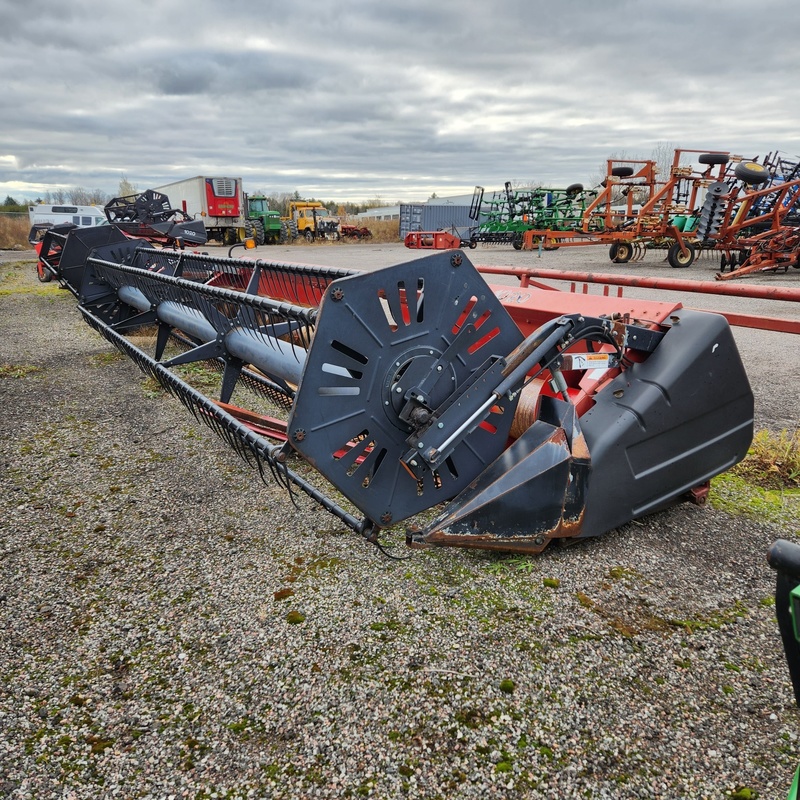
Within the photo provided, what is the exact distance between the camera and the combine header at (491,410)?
2.12 m

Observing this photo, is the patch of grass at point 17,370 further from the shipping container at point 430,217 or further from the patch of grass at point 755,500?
the shipping container at point 430,217

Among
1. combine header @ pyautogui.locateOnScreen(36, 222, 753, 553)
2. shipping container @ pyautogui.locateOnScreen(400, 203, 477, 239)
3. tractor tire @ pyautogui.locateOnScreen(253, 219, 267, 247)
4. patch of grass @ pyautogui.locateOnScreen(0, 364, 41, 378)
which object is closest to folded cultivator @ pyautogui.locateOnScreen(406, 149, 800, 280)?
combine header @ pyautogui.locateOnScreen(36, 222, 753, 553)

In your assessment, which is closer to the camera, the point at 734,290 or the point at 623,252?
the point at 734,290

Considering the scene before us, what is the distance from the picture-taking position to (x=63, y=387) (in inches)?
216

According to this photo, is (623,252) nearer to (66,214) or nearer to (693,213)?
(693,213)

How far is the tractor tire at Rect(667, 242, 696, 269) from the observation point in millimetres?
15625

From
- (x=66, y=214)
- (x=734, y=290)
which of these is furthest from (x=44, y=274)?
(x=734, y=290)

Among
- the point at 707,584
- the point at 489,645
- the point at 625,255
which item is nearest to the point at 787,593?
the point at 489,645

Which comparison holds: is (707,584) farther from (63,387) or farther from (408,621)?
(63,387)

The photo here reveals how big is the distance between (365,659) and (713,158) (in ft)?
48.0

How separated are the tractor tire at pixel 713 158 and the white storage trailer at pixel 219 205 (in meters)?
21.0

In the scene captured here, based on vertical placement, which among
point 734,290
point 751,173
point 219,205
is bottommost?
point 734,290

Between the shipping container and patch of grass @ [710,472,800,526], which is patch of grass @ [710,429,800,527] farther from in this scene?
the shipping container

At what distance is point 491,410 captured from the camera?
7.86 ft
